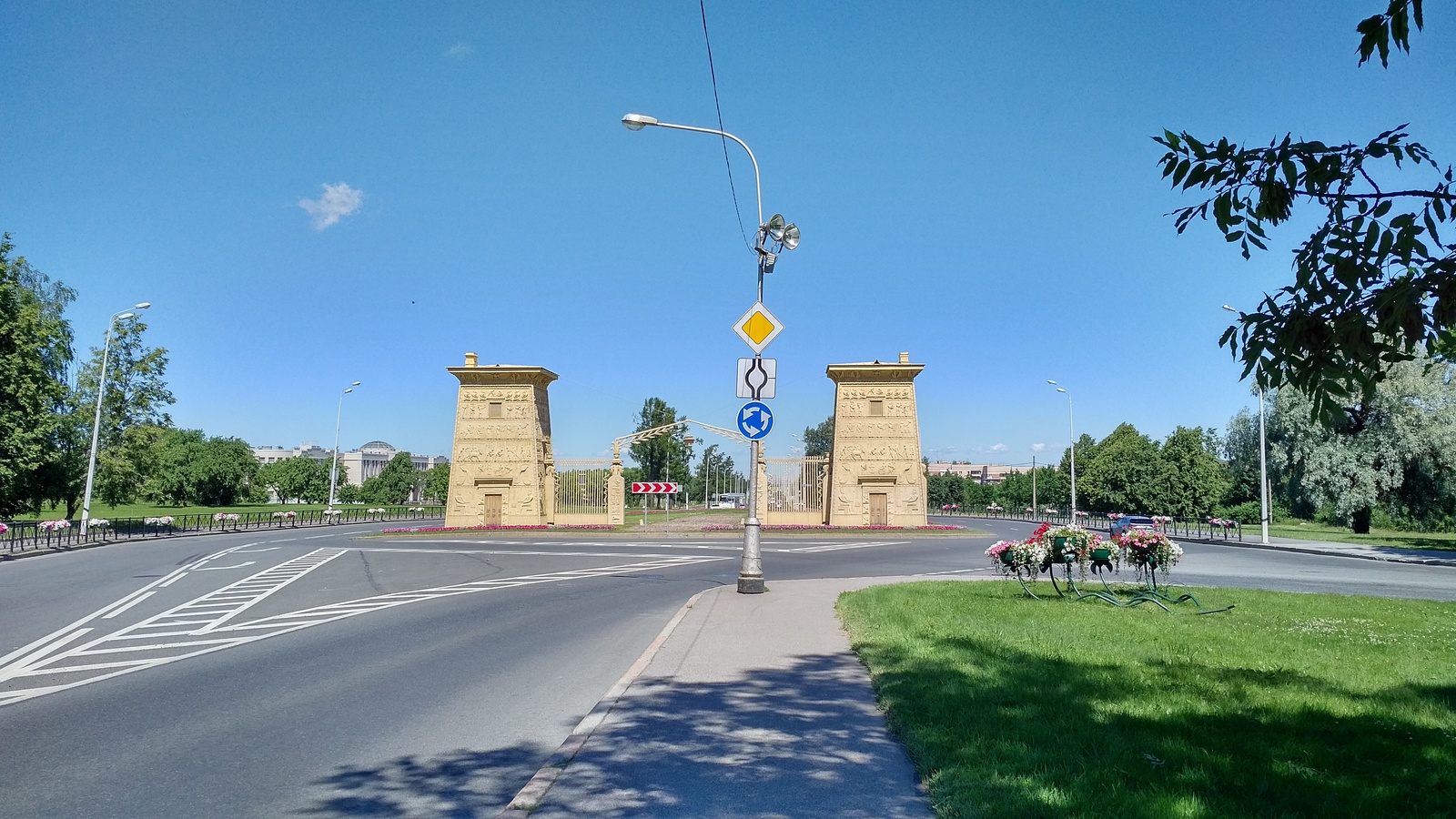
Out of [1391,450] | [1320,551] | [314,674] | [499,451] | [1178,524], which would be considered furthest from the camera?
[1178,524]

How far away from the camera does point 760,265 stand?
1548 centimetres

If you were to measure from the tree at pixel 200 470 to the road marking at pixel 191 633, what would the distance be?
8741 cm

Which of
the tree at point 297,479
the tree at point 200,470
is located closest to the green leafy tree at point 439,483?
the tree at point 297,479

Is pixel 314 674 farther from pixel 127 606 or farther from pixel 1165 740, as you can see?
pixel 127 606

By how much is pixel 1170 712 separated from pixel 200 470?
10761 cm

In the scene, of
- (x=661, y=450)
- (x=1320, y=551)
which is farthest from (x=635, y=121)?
(x=661, y=450)

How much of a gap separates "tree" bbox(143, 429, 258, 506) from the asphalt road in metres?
82.3

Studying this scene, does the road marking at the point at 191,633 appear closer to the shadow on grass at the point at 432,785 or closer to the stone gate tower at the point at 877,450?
the shadow on grass at the point at 432,785

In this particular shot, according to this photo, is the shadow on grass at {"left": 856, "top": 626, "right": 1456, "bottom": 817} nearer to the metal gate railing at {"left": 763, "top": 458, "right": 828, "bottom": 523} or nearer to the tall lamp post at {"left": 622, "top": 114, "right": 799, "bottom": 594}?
the tall lamp post at {"left": 622, "top": 114, "right": 799, "bottom": 594}

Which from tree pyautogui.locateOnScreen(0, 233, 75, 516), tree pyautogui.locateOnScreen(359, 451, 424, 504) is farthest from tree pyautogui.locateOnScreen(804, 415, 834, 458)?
tree pyautogui.locateOnScreen(0, 233, 75, 516)

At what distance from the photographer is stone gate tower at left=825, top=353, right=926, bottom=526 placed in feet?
140

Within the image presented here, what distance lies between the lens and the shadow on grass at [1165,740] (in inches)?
167

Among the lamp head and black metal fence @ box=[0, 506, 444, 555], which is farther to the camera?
black metal fence @ box=[0, 506, 444, 555]

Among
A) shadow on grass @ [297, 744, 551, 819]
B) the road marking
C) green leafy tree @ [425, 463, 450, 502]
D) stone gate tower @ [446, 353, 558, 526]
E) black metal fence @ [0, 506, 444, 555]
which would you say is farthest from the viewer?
green leafy tree @ [425, 463, 450, 502]
